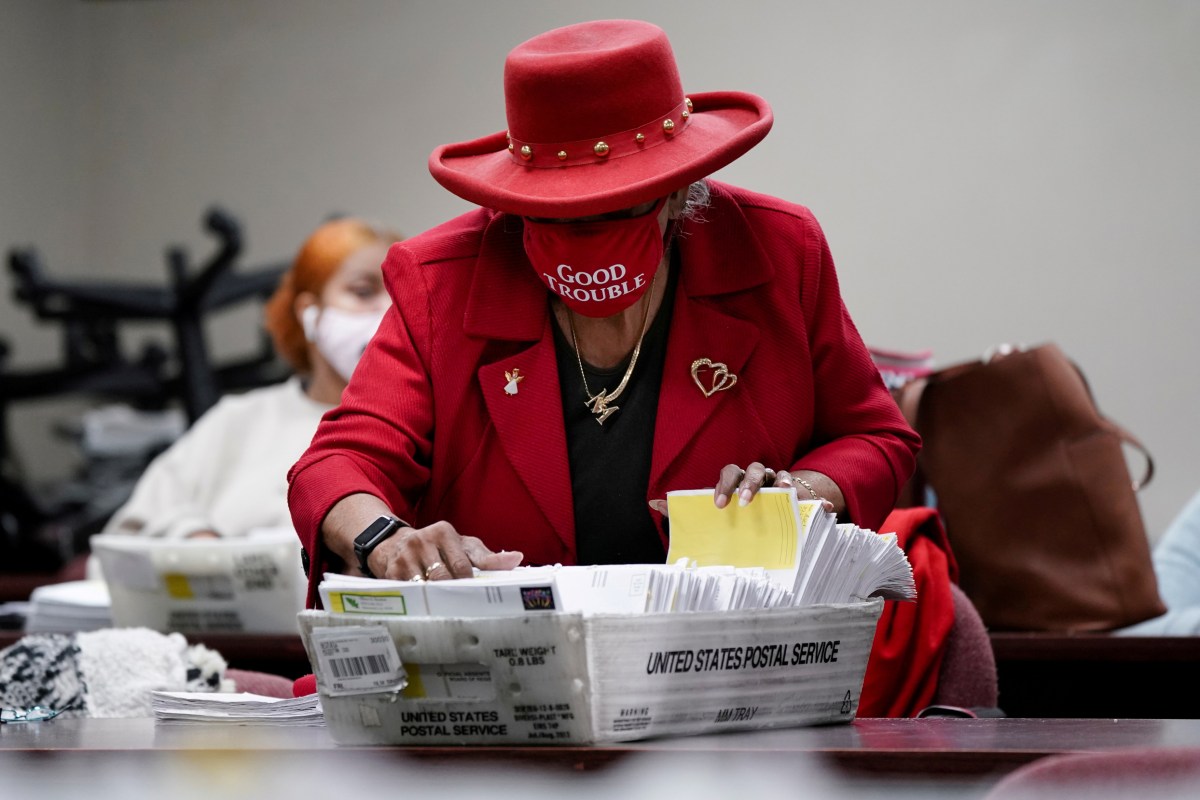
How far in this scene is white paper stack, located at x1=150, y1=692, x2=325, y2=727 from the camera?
1.18m

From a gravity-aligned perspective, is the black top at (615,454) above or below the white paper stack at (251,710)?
above

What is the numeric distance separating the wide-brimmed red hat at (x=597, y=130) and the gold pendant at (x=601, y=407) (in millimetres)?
268

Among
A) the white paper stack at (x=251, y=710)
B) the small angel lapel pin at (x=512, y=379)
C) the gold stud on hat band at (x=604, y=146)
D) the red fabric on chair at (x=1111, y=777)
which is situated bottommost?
the white paper stack at (x=251, y=710)

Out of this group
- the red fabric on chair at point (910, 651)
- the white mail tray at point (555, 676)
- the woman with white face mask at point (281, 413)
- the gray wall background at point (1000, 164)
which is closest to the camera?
the white mail tray at point (555, 676)

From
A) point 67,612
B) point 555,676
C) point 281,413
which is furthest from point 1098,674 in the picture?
point 281,413

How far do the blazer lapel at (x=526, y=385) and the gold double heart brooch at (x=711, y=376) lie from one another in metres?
0.15

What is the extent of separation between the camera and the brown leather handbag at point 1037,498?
219cm

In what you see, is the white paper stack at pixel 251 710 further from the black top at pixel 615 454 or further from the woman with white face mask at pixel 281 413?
the woman with white face mask at pixel 281 413

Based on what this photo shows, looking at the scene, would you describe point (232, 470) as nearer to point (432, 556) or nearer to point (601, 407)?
point (601, 407)

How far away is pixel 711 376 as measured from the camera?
1462mm

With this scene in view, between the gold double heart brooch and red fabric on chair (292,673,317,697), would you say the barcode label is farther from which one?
the gold double heart brooch

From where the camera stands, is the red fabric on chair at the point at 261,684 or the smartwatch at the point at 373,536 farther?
the red fabric on chair at the point at 261,684

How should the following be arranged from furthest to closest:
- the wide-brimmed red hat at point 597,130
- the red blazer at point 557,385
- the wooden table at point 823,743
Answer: the red blazer at point 557,385
the wide-brimmed red hat at point 597,130
the wooden table at point 823,743

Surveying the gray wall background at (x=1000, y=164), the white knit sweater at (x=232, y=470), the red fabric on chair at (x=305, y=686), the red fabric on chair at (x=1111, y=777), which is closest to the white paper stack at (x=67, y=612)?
the white knit sweater at (x=232, y=470)
